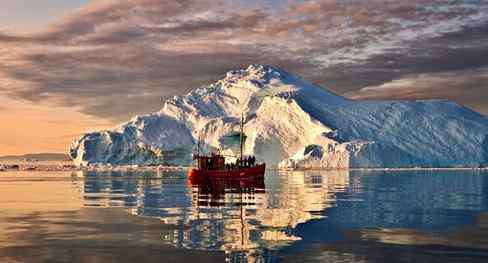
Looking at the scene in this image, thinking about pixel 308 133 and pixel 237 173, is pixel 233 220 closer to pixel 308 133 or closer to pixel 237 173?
pixel 237 173

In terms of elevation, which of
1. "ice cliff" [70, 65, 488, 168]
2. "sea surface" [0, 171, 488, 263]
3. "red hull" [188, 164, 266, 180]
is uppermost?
"ice cliff" [70, 65, 488, 168]

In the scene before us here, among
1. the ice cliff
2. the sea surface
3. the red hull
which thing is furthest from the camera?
the ice cliff

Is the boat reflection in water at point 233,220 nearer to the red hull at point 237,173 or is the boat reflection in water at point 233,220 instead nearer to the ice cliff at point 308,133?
the red hull at point 237,173

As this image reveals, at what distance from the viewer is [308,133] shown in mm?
167125

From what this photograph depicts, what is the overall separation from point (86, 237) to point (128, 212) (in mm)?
9344

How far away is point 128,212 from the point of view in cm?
2941

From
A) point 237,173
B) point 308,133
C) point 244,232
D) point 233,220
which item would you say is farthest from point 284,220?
point 308,133

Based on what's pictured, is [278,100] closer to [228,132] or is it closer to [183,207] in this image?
[228,132]

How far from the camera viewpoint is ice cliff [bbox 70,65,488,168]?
155000 millimetres

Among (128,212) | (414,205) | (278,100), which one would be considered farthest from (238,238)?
(278,100)

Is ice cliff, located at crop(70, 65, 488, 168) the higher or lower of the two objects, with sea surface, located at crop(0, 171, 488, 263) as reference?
higher

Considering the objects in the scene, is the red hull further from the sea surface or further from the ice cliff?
the ice cliff

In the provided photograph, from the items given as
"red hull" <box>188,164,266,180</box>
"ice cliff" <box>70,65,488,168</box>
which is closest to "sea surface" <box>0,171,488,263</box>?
"red hull" <box>188,164,266,180</box>

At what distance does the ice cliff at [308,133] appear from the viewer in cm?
15500
